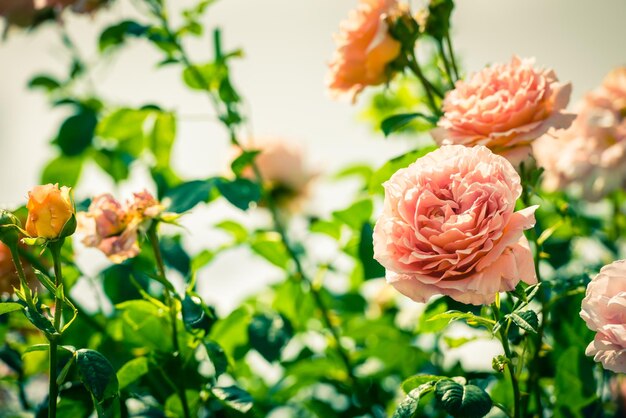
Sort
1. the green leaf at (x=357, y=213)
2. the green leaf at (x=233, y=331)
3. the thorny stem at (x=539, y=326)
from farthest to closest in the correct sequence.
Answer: the green leaf at (x=357, y=213)
the green leaf at (x=233, y=331)
the thorny stem at (x=539, y=326)

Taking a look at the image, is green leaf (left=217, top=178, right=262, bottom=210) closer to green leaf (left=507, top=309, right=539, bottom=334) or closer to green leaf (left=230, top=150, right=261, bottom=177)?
green leaf (left=230, top=150, right=261, bottom=177)

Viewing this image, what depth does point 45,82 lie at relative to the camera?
1.62m

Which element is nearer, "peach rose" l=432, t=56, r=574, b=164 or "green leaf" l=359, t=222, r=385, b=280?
"peach rose" l=432, t=56, r=574, b=164

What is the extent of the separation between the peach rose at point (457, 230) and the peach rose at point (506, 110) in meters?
0.11

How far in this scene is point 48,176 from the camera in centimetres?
153

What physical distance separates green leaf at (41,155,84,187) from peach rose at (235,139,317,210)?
0.50 metres

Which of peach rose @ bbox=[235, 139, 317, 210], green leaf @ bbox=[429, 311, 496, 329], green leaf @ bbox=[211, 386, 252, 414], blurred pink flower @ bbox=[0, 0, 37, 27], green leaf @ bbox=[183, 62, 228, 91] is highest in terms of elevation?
blurred pink flower @ bbox=[0, 0, 37, 27]

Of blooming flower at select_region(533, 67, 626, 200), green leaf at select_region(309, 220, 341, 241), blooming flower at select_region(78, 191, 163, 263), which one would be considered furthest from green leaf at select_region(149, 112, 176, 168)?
blooming flower at select_region(533, 67, 626, 200)

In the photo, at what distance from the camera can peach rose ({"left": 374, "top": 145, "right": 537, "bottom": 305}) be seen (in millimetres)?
722

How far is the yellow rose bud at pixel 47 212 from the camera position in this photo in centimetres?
79

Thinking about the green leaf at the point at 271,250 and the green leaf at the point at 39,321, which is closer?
the green leaf at the point at 39,321

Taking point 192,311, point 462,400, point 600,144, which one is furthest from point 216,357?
point 600,144

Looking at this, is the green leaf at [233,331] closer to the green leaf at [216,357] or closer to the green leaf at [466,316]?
the green leaf at [216,357]

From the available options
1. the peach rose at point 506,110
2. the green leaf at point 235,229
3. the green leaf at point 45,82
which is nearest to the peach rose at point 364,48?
the peach rose at point 506,110
